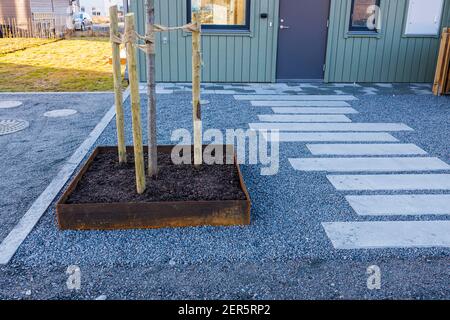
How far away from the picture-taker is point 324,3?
8.83m

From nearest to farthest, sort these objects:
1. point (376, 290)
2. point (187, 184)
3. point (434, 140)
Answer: point (376, 290)
point (187, 184)
point (434, 140)

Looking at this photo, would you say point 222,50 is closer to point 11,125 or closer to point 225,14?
point 225,14

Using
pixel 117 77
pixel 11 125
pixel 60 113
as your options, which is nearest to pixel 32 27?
pixel 60 113

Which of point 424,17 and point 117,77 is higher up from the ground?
point 424,17

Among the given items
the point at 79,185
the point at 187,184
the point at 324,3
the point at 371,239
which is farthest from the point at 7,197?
the point at 324,3

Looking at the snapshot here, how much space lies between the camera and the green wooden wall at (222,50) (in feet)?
28.0

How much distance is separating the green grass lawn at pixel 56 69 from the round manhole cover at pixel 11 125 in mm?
2480

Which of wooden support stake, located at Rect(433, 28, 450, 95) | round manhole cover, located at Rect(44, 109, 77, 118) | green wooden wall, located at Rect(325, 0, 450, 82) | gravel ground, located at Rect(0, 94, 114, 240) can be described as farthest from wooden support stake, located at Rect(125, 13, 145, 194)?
wooden support stake, located at Rect(433, 28, 450, 95)

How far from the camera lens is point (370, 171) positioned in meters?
4.46

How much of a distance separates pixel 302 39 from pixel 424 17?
2.66 metres

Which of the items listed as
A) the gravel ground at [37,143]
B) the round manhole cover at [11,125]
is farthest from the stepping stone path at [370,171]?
the round manhole cover at [11,125]

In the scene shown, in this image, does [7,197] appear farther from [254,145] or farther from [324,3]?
[324,3]

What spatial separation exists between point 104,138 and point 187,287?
3.37m

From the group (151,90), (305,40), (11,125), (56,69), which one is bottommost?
(11,125)
